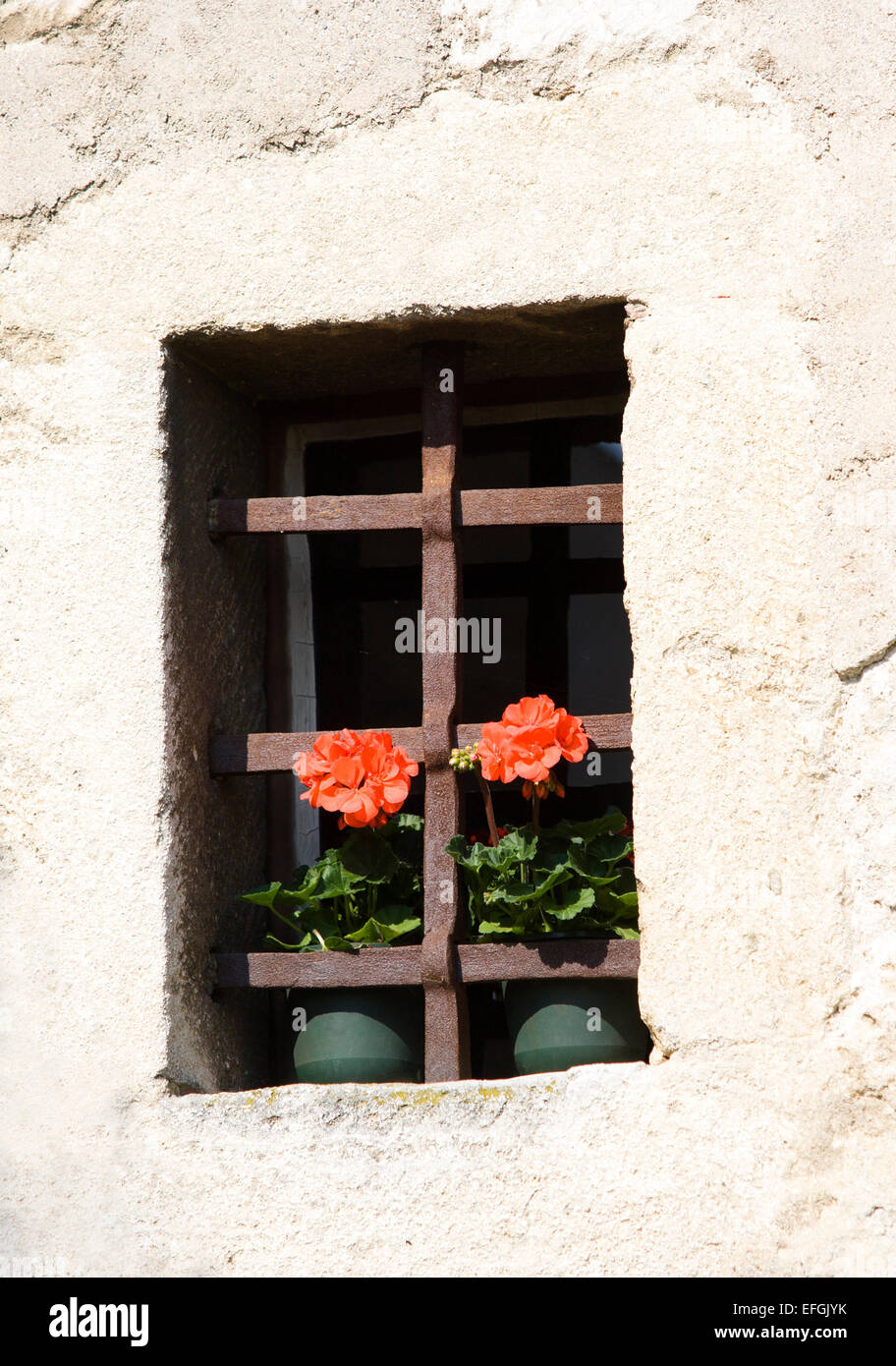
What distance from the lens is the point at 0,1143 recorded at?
6.50 ft

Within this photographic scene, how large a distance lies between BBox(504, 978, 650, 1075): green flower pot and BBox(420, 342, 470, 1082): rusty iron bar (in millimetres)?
121

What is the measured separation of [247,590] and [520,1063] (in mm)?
1017

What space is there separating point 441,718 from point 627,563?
15.9 inches

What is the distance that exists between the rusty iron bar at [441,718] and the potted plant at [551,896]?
1.8 inches

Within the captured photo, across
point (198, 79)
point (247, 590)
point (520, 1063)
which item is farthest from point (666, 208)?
point (520, 1063)

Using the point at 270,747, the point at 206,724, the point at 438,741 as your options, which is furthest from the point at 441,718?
the point at 206,724

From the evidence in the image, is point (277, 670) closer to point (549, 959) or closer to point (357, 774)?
point (357, 774)

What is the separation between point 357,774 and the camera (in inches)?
80.5

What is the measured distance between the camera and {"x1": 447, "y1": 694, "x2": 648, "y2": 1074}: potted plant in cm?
198

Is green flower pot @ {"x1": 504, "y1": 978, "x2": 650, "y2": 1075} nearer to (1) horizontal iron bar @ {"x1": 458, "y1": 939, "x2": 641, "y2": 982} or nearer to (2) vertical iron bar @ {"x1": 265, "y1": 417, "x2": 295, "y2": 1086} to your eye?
(1) horizontal iron bar @ {"x1": 458, "y1": 939, "x2": 641, "y2": 982}

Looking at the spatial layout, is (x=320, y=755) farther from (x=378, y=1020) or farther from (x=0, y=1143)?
(x=0, y=1143)

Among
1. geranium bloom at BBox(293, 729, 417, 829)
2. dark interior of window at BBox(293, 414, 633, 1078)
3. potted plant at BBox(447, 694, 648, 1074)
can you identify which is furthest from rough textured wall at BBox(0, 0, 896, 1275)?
dark interior of window at BBox(293, 414, 633, 1078)

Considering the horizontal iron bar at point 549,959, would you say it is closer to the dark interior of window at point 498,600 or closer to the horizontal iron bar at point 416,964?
the horizontal iron bar at point 416,964

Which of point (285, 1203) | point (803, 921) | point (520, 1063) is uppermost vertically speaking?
point (803, 921)
